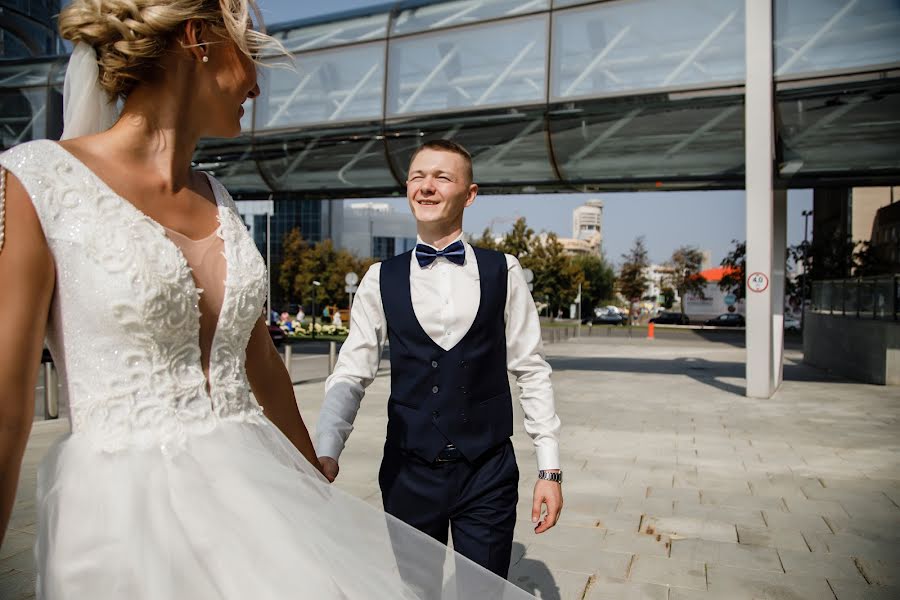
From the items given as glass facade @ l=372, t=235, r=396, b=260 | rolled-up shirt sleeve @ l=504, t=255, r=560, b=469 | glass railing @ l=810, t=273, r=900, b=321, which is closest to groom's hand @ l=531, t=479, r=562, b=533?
rolled-up shirt sleeve @ l=504, t=255, r=560, b=469

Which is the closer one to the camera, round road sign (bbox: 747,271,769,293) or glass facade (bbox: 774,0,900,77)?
glass facade (bbox: 774,0,900,77)

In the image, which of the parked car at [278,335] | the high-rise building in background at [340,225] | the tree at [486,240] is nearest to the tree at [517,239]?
the tree at [486,240]

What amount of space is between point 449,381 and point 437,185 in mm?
707

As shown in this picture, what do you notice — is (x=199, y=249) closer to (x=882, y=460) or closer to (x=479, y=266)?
(x=479, y=266)

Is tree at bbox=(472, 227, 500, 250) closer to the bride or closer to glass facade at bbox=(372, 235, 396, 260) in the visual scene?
glass facade at bbox=(372, 235, 396, 260)

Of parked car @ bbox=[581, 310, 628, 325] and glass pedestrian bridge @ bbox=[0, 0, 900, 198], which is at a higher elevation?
glass pedestrian bridge @ bbox=[0, 0, 900, 198]

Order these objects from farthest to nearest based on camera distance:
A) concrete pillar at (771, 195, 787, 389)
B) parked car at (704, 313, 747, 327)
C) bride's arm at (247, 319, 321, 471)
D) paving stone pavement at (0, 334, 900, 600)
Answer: parked car at (704, 313, 747, 327) < concrete pillar at (771, 195, 787, 389) < paving stone pavement at (0, 334, 900, 600) < bride's arm at (247, 319, 321, 471)

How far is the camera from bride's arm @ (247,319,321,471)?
1.77 metres

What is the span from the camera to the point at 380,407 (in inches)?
460

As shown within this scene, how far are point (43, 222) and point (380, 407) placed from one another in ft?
34.7

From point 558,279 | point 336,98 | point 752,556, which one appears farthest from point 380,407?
point 558,279

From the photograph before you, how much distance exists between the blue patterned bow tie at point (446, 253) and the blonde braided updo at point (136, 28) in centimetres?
126

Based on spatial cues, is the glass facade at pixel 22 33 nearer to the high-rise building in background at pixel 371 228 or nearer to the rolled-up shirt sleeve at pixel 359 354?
the rolled-up shirt sleeve at pixel 359 354

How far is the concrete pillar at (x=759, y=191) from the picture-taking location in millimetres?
12016
